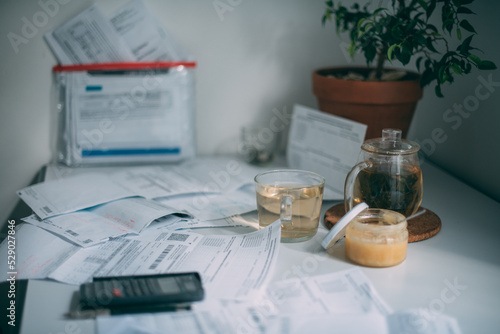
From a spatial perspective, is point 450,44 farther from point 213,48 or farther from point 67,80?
point 67,80

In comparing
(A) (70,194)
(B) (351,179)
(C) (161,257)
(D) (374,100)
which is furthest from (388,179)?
(A) (70,194)

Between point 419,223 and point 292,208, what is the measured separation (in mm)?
229

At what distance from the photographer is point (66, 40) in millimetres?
1123

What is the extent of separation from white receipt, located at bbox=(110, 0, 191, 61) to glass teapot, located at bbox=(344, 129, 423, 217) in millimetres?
578

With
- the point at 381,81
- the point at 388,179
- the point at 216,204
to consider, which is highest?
the point at 381,81

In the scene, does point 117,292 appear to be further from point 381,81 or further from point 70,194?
point 381,81

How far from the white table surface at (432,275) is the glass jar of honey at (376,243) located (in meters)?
0.01

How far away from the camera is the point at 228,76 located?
4.02ft

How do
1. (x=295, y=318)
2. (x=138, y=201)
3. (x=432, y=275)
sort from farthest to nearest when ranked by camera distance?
(x=138, y=201), (x=432, y=275), (x=295, y=318)

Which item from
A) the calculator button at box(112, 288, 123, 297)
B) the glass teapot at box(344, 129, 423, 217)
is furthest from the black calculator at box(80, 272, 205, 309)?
the glass teapot at box(344, 129, 423, 217)

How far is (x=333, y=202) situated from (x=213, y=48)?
0.50m

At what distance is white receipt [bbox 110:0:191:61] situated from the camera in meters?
1.14

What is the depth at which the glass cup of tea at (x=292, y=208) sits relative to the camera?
78 cm

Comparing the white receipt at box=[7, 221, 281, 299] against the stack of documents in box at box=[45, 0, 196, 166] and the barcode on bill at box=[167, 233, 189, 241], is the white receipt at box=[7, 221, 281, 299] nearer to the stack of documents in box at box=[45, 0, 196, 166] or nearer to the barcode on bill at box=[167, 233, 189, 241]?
the barcode on bill at box=[167, 233, 189, 241]
